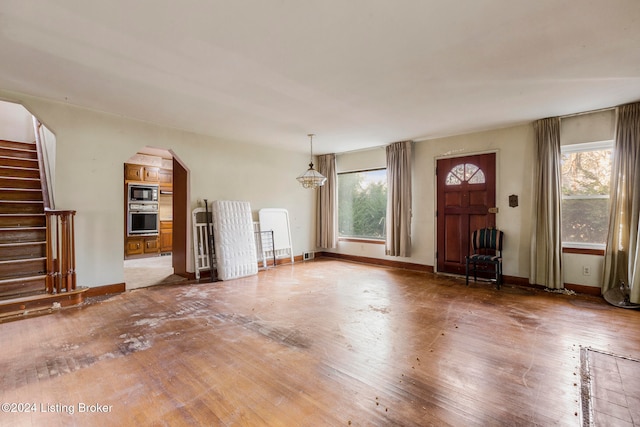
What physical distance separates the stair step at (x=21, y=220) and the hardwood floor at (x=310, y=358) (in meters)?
1.37

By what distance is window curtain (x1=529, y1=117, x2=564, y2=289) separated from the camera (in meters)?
4.40

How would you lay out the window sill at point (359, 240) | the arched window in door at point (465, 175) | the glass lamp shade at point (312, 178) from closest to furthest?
the arched window in door at point (465, 175), the glass lamp shade at point (312, 178), the window sill at point (359, 240)

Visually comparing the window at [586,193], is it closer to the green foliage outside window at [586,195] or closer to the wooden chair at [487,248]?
the green foliage outside window at [586,195]

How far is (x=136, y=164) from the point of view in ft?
25.3

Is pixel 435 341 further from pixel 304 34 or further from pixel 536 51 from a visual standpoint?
pixel 304 34

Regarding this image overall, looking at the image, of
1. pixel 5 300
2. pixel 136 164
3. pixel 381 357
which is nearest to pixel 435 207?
pixel 381 357

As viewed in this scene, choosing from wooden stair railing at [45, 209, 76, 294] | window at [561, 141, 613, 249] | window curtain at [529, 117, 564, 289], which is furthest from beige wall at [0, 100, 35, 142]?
window at [561, 141, 613, 249]

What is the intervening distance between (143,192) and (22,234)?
404 cm

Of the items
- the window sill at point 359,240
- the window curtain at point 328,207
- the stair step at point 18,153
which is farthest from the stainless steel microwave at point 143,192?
the window sill at point 359,240

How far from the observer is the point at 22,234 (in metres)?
3.88

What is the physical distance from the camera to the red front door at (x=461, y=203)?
5.18 m

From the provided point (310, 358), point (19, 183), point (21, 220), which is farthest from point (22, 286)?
point (310, 358)

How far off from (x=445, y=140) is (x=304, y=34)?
4.24m

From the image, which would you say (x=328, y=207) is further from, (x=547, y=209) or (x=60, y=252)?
(x=60, y=252)
